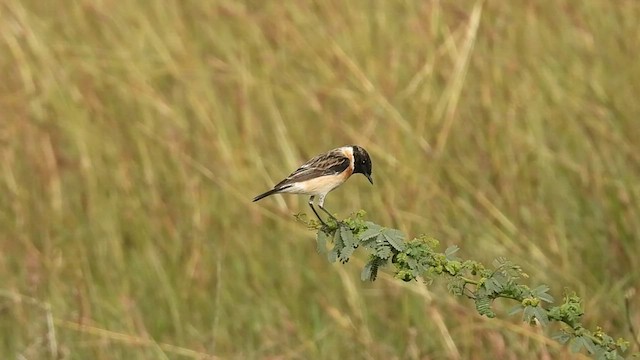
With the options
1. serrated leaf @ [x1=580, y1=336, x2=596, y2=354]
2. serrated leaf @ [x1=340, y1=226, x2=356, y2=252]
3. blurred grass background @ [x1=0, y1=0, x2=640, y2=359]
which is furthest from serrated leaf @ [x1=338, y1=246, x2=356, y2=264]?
blurred grass background @ [x1=0, y1=0, x2=640, y2=359]

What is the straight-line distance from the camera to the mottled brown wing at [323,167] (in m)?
2.63

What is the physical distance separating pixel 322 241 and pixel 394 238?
0.15 metres

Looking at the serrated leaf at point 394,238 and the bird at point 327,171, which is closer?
the serrated leaf at point 394,238

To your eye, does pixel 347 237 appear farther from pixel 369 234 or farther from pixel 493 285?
pixel 493 285

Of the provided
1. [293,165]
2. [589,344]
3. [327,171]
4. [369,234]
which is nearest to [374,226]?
[369,234]

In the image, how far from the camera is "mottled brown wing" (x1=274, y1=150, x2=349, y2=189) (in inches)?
104

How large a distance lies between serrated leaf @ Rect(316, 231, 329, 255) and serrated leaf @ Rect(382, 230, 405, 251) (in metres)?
0.12

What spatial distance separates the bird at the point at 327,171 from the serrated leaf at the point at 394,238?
0.33 m

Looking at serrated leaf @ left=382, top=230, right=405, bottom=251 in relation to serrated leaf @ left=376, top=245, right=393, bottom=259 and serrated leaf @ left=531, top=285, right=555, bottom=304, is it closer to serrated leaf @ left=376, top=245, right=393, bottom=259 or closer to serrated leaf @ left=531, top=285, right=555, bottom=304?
serrated leaf @ left=376, top=245, right=393, bottom=259

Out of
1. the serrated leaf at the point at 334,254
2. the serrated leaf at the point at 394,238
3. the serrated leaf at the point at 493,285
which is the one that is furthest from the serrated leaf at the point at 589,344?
the serrated leaf at the point at 334,254

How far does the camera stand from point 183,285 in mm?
4406

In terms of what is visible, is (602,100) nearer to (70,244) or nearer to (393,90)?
(393,90)

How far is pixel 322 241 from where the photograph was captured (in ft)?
7.68

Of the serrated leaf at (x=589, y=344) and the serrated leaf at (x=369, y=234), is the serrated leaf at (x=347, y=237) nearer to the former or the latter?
the serrated leaf at (x=369, y=234)
